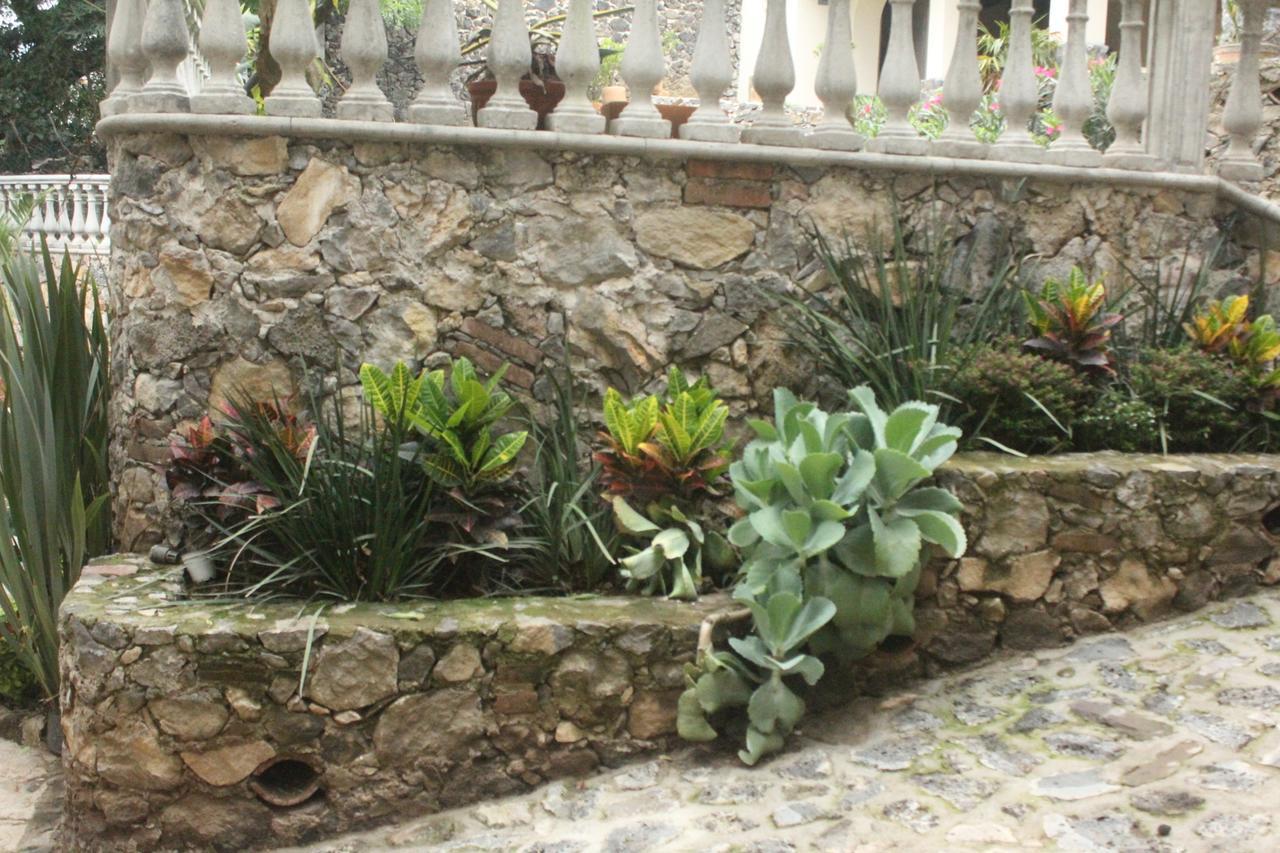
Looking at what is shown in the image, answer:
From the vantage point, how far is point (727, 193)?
4.90 meters

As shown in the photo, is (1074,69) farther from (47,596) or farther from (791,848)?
(47,596)

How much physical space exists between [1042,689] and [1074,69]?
245 cm

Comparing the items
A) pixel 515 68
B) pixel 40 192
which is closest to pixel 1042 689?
pixel 515 68

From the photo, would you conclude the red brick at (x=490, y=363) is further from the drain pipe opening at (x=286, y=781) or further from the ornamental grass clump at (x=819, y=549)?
the drain pipe opening at (x=286, y=781)

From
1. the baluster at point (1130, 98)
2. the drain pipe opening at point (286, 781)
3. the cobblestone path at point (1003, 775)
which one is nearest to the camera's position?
the cobblestone path at point (1003, 775)

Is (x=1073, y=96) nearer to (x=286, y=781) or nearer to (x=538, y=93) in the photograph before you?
(x=538, y=93)

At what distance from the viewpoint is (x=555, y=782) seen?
13.3ft

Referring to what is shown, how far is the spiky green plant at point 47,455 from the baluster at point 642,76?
2024mm

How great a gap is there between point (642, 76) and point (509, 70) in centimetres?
45

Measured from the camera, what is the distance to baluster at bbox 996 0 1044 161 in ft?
16.9

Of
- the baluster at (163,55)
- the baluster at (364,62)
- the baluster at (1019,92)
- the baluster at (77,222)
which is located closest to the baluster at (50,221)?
the baluster at (77,222)

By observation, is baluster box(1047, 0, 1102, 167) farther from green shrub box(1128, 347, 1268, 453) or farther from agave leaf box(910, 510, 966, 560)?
agave leaf box(910, 510, 966, 560)

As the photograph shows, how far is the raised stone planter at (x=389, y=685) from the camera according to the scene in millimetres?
3850

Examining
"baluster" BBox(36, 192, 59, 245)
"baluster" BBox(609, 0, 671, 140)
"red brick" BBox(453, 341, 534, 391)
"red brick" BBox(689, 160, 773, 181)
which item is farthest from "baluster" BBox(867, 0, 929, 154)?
"baluster" BBox(36, 192, 59, 245)
